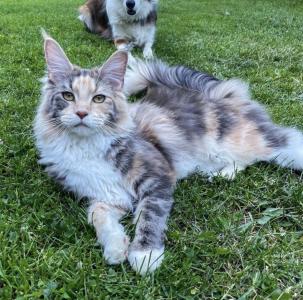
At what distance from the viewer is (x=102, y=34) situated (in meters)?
8.69

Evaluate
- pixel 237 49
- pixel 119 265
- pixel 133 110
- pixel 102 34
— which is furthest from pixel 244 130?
pixel 102 34

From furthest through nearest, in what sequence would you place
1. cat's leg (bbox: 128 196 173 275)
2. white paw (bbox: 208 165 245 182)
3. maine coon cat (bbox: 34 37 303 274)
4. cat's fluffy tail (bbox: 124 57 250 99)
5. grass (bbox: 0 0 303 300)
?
cat's fluffy tail (bbox: 124 57 250 99) < white paw (bbox: 208 165 245 182) < maine coon cat (bbox: 34 37 303 274) < cat's leg (bbox: 128 196 173 275) < grass (bbox: 0 0 303 300)

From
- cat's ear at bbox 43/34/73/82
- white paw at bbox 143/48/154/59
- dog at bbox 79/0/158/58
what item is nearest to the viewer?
cat's ear at bbox 43/34/73/82

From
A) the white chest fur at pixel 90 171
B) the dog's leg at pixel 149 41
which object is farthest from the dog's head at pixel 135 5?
the white chest fur at pixel 90 171

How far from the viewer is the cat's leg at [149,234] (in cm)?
256

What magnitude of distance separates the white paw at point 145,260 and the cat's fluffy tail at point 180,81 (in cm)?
206

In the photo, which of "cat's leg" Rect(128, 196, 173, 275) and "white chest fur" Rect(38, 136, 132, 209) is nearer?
"cat's leg" Rect(128, 196, 173, 275)

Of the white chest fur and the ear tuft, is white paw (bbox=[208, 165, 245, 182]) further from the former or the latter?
the ear tuft

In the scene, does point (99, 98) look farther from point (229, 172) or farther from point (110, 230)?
point (229, 172)

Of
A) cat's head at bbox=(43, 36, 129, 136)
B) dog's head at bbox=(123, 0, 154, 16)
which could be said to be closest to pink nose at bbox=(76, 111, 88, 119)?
cat's head at bbox=(43, 36, 129, 136)

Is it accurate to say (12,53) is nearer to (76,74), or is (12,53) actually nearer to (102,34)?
(102,34)

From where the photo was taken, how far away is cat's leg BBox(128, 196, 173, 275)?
2562mm

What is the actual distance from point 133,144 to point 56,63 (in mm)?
815

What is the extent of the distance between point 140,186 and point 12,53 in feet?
13.8
